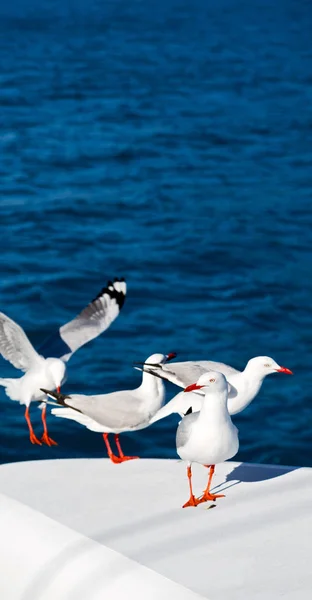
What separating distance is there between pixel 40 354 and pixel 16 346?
0.27m

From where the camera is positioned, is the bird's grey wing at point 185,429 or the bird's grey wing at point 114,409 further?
the bird's grey wing at point 114,409

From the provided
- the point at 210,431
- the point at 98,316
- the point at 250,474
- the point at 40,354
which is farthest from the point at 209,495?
the point at 98,316

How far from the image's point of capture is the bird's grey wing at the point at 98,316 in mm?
8977

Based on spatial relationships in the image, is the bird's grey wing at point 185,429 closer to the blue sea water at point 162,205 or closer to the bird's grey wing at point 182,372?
the bird's grey wing at point 182,372

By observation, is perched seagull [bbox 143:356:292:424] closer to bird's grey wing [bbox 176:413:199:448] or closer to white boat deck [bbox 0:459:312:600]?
white boat deck [bbox 0:459:312:600]

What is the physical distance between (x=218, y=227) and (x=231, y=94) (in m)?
9.04

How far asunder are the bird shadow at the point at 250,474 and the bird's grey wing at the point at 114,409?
2.41 feet

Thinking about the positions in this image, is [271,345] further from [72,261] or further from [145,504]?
[145,504]

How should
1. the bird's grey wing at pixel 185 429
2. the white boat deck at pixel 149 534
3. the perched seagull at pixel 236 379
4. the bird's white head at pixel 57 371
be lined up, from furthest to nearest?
1. the bird's white head at pixel 57 371
2. the perched seagull at pixel 236 379
3. the bird's grey wing at pixel 185 429
4. the white boat deck at pixel 149 534

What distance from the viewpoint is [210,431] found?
5953 millimetres

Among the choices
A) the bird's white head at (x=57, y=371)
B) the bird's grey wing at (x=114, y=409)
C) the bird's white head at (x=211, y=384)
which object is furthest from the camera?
the bird's white head at (x=57, y=371)

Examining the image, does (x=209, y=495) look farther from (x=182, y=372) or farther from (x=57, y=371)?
(x=57, y=371)

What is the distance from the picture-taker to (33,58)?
2944cm

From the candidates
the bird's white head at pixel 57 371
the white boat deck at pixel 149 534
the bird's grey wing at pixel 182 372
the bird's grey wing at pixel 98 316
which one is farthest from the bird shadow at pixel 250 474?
the bird's grey wing at pixel 98 316
